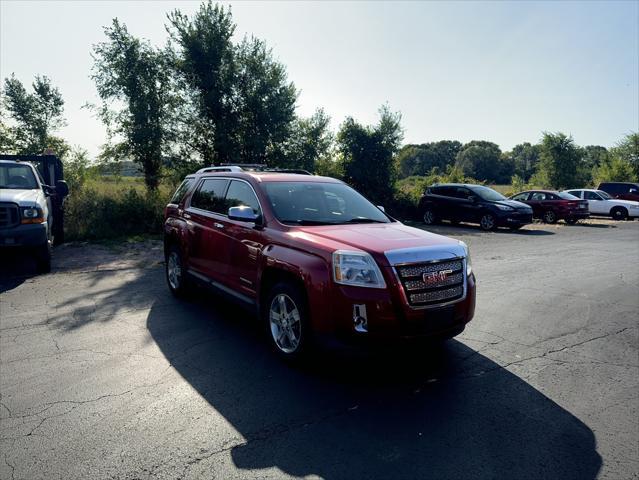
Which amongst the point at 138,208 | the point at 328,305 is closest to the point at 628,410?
the point at 328,305

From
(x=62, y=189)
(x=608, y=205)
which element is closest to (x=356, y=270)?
Answer: (x=62, y=189)

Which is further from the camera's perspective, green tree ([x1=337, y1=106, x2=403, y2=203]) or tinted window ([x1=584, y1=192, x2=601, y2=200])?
tinted window ([x1=584, y1=192, x2=601, y2=200])

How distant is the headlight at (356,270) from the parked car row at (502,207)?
50.4 feet

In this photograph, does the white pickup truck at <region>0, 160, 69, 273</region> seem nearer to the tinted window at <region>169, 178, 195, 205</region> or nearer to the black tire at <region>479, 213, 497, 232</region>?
the tinted window at <region>169, 178, 195, 205</region>

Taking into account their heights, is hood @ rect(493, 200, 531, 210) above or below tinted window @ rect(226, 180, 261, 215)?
below

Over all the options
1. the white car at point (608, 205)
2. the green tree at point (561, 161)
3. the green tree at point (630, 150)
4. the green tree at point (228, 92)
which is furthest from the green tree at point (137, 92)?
the green tree at point (630, 150)

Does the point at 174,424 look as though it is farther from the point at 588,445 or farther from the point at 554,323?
the point at 554,323

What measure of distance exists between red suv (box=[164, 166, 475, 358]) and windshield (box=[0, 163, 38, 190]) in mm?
5632

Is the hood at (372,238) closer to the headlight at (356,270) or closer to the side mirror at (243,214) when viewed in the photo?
the headlight at (356,270)

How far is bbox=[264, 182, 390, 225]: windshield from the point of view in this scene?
475 centimetres

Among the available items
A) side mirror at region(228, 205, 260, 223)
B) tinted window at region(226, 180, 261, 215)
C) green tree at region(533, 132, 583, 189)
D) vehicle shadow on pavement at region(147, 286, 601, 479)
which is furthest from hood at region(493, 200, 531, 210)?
green tree at region(533, 132, 583, 189)

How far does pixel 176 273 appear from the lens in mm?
6688

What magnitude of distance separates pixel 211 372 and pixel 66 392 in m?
1.20

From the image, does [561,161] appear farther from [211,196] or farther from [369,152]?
[211,196]
